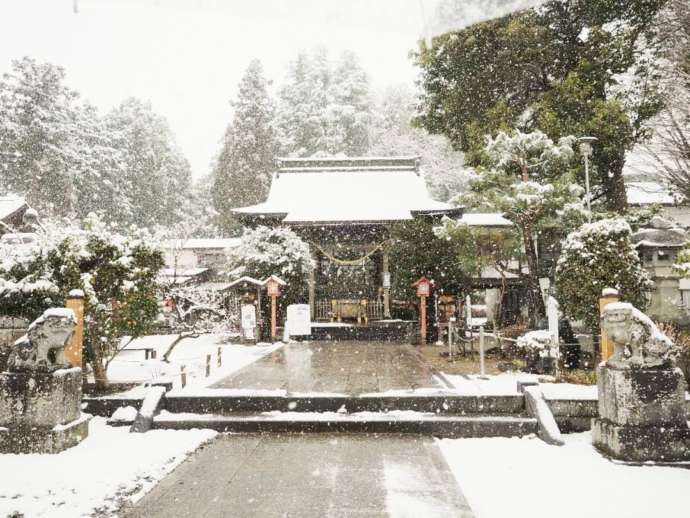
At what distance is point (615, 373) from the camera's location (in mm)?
5148

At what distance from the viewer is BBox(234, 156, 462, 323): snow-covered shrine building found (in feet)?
54.9

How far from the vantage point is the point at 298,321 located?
1449 centimetres

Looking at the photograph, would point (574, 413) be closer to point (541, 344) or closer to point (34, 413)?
point (541, 344)

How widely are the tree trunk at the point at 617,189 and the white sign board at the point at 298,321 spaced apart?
34.3 feet

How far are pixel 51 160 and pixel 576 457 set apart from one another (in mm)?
30888

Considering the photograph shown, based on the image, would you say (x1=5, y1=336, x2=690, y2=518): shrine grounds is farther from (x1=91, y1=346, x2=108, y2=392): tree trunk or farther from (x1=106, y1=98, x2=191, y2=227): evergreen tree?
(x1=106, y1=98, x2=191, y2=227): evergreen tree

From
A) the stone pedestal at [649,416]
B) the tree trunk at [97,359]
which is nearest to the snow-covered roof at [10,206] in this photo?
the tree trunk at [97,359]

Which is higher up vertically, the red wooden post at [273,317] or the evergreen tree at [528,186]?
the evergreen tree at [528,186]

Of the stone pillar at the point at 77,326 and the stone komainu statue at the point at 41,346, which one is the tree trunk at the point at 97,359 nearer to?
the stone pillar at the point at 77,326

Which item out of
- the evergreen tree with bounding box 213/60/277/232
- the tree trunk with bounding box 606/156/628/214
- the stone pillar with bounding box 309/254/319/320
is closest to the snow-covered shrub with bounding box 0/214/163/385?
the stone pillar with bounding box 309/254/319/320

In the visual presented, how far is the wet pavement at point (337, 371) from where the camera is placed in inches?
296

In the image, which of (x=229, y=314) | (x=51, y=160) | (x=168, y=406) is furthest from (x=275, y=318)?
(x=51, y=160)

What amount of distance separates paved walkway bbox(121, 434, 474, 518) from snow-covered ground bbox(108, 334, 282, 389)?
277 cm

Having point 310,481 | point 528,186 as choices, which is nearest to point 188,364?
point 310,481
